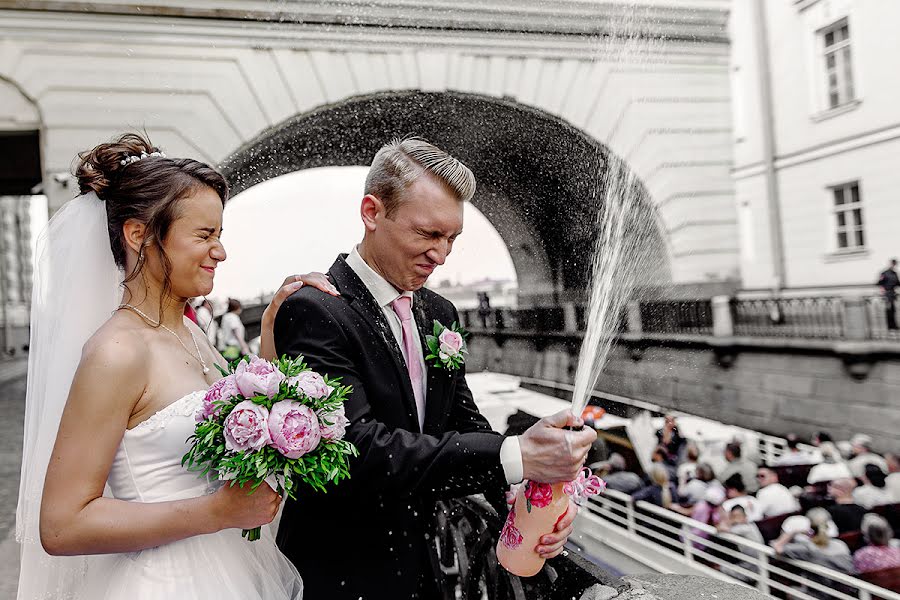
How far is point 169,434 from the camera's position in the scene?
1.13 m

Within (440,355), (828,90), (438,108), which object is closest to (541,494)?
(440,355)

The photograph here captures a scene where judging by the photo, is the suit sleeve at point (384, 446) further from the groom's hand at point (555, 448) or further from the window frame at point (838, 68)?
the window frame at point (838, 68)

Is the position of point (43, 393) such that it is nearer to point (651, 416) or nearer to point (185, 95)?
point (185, 95)

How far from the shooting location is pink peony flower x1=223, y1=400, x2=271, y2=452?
3.07 feet

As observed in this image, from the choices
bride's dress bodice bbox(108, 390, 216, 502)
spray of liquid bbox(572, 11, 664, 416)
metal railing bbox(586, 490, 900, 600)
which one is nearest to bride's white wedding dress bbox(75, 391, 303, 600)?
bride's dress bodice bbox(108, 390, 216, 502)

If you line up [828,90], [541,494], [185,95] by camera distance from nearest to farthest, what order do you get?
1. [541,494]
2. [185,95]
3. [828,90]

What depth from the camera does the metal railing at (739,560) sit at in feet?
13.8

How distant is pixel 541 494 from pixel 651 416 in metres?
6.44

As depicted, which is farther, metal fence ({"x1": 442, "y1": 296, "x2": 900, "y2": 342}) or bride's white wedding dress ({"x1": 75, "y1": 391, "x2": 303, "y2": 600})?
metal fence ({"x1": 442, "y1": 296, "x2": 900, "y2": 342})

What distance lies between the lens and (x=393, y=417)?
49.9 inches

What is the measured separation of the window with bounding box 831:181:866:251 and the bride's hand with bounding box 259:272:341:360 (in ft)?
22.4

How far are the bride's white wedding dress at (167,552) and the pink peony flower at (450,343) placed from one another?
0.48 metres

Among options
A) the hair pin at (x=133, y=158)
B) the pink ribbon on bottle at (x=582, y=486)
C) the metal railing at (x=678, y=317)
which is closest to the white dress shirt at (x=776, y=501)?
the metal railing at (x=678, y=317)

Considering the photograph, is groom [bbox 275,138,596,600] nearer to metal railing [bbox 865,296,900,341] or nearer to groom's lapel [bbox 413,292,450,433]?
groom's lapel [bbox 413,292,450,433]
